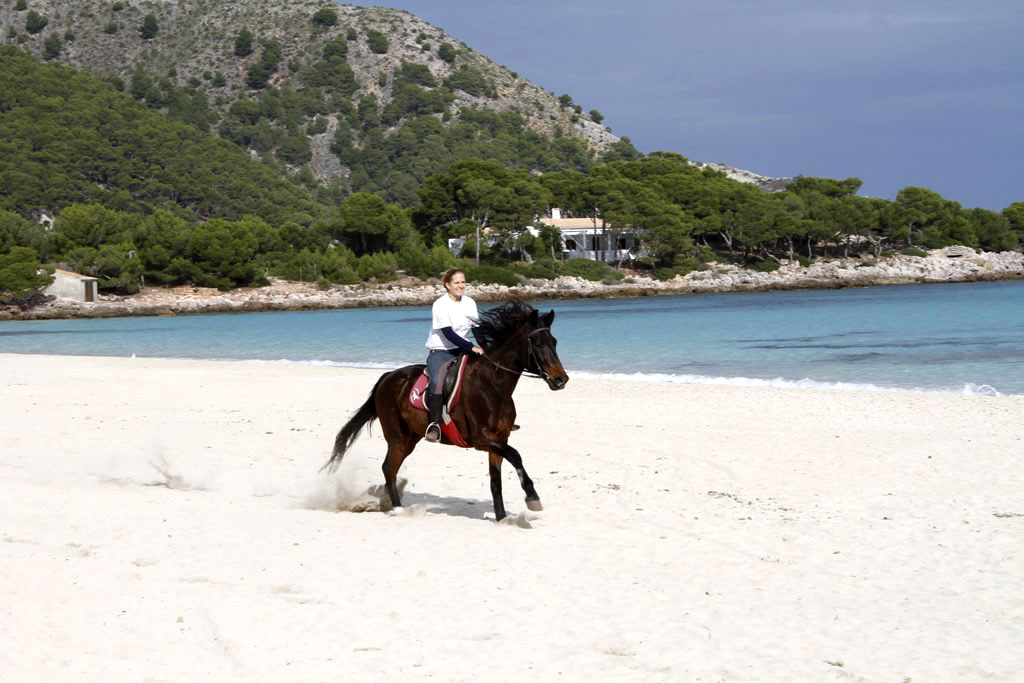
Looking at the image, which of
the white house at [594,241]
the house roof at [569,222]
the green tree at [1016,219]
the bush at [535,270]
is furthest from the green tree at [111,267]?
the green tree at [1016,219]

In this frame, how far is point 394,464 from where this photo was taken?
365 inches

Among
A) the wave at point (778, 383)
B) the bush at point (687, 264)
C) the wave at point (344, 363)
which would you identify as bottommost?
the wave at point (344, 363)

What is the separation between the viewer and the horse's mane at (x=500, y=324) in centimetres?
870

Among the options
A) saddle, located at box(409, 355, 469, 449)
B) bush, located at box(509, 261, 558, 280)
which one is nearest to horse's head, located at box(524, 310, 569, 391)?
saddle, located at box(409, 355, 469, 449)

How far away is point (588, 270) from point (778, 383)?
7521 cm

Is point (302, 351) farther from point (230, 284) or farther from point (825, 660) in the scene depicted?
point (230, 284)

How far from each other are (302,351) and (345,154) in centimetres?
15884

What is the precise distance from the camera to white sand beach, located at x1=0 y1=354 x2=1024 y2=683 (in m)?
5.50

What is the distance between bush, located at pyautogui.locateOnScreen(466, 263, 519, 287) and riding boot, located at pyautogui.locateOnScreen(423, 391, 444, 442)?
255ft

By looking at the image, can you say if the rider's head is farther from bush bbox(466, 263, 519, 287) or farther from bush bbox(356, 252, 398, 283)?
bush bbox(356, 252, 398, 283)

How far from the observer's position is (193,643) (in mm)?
5570

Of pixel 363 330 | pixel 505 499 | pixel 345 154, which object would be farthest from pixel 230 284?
pixel 345 154

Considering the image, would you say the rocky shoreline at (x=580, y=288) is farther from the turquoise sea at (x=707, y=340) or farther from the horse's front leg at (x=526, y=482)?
the horse's front leg at (x=526, y=482)

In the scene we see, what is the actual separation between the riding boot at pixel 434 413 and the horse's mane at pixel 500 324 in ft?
1.92
